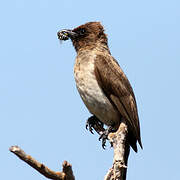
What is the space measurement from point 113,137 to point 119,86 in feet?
5.67

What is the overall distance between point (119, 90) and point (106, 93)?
0.89ft

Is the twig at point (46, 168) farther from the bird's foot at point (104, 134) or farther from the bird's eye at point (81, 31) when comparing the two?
the bird's eye at point (81, 31)

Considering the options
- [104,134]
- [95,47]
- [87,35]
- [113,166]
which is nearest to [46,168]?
[113,166]

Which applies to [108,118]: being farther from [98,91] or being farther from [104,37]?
[104,37]

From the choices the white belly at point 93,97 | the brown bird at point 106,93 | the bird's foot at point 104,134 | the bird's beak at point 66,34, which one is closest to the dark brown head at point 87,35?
the bird's beak at point 66,34

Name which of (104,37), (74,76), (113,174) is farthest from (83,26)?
(113,174)

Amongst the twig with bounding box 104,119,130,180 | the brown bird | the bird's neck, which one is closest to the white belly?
the brown bird

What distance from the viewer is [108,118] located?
29.4 feet

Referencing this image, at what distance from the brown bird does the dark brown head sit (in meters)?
0.52

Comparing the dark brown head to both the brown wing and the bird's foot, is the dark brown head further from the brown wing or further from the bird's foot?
the bird's foot

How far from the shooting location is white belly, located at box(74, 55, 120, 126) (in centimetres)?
880

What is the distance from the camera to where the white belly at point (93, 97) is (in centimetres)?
880

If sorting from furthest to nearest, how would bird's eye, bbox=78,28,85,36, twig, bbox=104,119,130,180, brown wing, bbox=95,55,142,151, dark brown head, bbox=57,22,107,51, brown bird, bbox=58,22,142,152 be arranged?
1. bird's eye, bbox=78,28,85,36
2. dark brown head, bbox=57,22,107,51
3. brown bird, bbox=58,22,142,152
4. brown wing, bbox=95,55,142,151
5. twig, bbox=104,119,130,180

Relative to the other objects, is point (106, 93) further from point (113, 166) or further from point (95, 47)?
point (113, 166)
